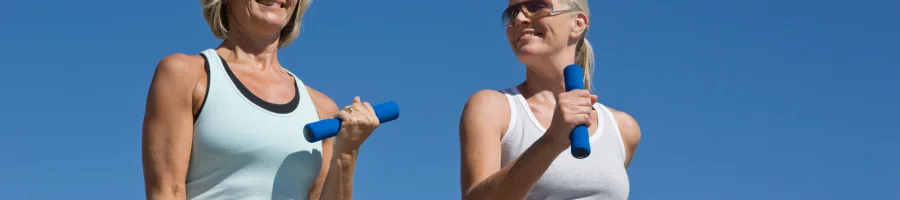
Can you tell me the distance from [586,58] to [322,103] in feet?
6.05

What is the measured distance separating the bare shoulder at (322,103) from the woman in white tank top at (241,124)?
0.08 meters

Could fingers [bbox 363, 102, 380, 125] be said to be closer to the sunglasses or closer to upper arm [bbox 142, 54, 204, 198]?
upper arm [bbox 142, 54, 204, 198]

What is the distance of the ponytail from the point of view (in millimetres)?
9188

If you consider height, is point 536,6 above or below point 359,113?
above

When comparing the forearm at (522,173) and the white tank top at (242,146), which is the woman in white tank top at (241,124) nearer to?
the white tank top at (242,146)

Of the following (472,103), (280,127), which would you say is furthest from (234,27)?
(472,103)

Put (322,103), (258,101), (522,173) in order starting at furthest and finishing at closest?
1. (322,103)
2. (258,101)
3. (522,173)

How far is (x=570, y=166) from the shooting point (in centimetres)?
842

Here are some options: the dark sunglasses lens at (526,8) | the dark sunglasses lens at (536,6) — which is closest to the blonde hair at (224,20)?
the dark sunglasses lens at (526,8)

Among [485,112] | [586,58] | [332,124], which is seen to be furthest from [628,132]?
[332,124]

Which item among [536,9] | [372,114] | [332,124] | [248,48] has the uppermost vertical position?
[536,9]

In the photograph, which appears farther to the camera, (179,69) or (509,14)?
(509,14)

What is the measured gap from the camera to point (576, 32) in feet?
29.1

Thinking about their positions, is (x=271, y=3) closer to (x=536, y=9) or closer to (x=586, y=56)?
(x=536, y=9)
